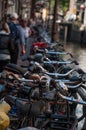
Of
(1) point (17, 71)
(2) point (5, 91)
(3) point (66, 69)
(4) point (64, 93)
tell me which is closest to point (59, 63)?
(3) point (66, 69)

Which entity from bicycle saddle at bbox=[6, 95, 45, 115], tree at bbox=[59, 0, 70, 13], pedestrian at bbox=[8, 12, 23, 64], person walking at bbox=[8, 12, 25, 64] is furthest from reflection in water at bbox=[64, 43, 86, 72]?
tree at bbox=[59, 0, 70, 13]

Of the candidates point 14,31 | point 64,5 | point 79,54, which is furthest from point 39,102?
point 64,5

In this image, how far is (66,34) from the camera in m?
59.9

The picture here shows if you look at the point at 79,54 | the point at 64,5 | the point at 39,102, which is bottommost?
the point at 64,5

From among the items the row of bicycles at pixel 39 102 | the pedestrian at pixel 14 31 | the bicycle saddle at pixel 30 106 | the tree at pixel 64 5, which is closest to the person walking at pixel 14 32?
the pedestrian at pixel 14 31

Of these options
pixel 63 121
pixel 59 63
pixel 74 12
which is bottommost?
pixel 74 12

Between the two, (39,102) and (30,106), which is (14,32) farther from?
(30,106)

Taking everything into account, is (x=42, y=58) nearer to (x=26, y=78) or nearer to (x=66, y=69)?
(x=66, y=69)

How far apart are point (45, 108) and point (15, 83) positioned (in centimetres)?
97

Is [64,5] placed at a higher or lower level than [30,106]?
lower

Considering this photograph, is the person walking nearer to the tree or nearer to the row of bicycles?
the row of bicycles

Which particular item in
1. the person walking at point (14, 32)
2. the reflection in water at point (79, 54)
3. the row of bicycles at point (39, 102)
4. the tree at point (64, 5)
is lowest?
the tree at point (64, 5)

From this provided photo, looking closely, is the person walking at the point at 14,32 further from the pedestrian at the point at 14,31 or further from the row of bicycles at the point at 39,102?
the row of bicycles at the point at 39,102

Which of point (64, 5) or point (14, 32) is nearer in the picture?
point (14, 32)
